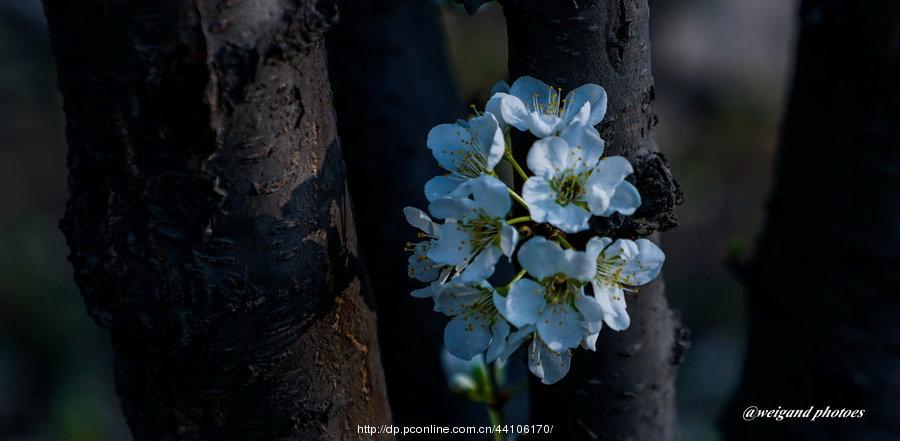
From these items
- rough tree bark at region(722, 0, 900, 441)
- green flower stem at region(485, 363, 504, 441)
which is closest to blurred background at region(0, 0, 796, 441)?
rough tree bark at region(722, 0, 900, 441)

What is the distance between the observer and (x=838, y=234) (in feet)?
5.57

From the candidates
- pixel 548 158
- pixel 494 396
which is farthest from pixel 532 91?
pixel 494 396

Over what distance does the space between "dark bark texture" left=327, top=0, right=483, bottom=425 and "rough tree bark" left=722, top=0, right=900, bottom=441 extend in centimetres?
80

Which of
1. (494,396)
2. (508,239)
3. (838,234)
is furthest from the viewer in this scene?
(838,234)

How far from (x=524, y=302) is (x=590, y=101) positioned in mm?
274

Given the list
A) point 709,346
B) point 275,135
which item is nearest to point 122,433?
point 709,346

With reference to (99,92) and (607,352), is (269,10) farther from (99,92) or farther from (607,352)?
(607,352)

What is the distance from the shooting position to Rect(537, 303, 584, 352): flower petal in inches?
37.8

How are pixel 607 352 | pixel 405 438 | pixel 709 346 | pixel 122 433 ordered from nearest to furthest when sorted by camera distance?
pixel 607 352 < pixel 405 438 < pixel 122 433 < pixel 709 346

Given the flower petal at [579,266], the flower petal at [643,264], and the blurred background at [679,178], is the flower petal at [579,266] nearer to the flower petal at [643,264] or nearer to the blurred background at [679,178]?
the flower petal at [643,264]

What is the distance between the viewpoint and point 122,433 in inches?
147

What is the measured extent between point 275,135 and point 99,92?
0.21m

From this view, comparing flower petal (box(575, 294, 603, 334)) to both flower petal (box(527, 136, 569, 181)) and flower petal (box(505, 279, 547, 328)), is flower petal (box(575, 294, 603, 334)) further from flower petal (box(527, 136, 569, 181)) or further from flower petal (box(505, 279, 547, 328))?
flower petal (box(527, 136, 569, 181))

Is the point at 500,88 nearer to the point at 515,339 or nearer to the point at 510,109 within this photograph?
the point at 510,109
